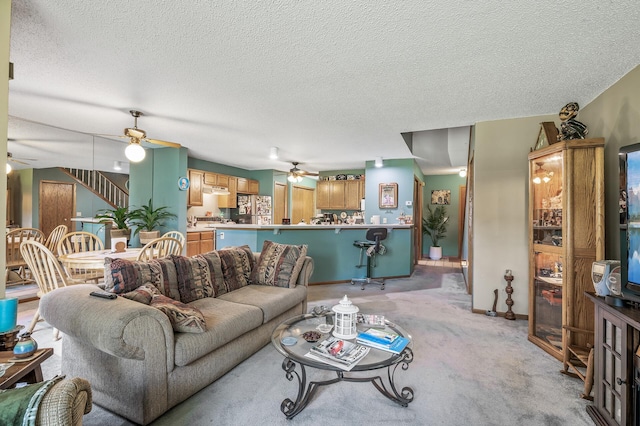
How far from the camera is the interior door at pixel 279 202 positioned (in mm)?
7887

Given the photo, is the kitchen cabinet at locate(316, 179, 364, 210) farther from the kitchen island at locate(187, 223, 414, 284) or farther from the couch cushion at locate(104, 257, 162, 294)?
the couch cushion at locate(104, 257, 162, 294)

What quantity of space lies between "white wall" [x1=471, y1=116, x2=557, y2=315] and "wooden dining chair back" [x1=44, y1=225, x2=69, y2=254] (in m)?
5.58

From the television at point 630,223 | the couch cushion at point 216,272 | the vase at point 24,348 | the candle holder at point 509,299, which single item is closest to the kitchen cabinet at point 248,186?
the couch cushion at point 216,272

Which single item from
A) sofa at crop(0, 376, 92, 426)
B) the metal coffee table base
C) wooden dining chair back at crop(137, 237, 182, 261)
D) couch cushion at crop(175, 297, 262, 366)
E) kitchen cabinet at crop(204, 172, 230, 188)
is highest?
kitchen cabinet at crop(204, 172, 230, 188)

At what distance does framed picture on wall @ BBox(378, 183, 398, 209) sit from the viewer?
6105 mm

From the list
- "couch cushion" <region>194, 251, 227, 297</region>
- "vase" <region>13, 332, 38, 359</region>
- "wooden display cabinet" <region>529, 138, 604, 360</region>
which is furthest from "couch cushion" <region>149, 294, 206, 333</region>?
"wooden display cabinet" <region>529, 138, 604, 360</region>

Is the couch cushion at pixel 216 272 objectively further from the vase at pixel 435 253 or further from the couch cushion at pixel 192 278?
the vase at pixel 435 253

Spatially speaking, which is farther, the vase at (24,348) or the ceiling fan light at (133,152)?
the ceiling fan light at (133,152)

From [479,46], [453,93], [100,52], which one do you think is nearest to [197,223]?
[100,52]

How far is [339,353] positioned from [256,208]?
641 cm

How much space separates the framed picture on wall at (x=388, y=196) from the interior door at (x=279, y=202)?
2989mm

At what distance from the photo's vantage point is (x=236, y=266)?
315 cm

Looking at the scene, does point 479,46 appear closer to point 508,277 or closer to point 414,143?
point 508,277

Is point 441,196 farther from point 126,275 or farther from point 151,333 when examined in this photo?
point 151,333
